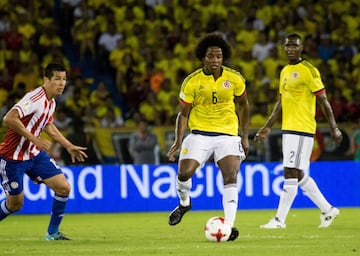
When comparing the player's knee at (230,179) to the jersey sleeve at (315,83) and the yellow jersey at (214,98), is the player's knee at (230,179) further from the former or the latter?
the jersey sleeve at (315,83)

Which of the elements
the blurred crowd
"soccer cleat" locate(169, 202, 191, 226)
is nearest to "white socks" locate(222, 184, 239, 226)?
"soccer cleat" locate(169, 202, 191, 226)

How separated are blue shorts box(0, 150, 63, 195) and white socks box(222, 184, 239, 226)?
2018 mm


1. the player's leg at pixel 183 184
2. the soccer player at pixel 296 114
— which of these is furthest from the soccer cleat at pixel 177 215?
the soccer player at pixel 296 114

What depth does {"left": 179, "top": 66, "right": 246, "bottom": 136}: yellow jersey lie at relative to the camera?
1252 cm

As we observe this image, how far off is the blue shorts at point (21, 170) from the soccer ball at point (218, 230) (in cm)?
204

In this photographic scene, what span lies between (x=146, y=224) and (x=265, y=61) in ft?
28.6

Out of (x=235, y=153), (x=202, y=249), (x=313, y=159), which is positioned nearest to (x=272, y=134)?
(x=313, y=159)

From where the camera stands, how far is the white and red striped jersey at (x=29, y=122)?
474 inches

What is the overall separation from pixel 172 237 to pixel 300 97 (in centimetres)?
267

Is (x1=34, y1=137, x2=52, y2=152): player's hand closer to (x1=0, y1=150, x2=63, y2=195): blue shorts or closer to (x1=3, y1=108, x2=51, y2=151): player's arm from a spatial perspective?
(x1=3, y1=108, x2=51, y2=151): player's arm

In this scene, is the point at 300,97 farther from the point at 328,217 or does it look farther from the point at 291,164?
the point at 328,217

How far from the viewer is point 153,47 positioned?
80.5ft

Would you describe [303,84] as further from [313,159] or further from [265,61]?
[265,61]

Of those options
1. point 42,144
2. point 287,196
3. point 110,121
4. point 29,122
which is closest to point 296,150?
point 287,196
